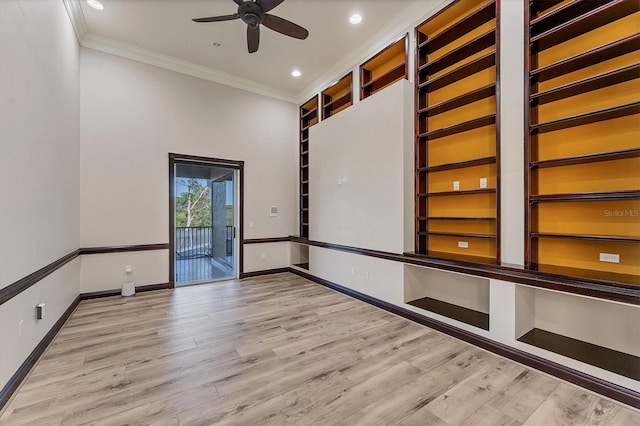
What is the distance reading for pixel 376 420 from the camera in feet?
5.99

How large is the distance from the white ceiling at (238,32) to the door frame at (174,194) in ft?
5.51

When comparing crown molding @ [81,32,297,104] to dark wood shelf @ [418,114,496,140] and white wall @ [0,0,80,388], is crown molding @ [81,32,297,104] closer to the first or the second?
white wall @ [0,0,80,388]

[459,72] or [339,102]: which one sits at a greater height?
[339,102]

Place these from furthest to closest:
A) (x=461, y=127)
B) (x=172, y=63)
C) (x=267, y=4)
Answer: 1. (x=172, y=63)
2. (x=461, y=127)
3. (x=267, y=4)

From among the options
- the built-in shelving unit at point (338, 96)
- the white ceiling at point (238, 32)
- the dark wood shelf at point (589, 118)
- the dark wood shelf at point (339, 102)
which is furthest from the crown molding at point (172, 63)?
the dark wood shelf at point (589, 118)

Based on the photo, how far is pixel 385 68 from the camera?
14.8ft

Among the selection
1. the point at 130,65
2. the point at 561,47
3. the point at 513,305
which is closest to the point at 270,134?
the point at 130,65

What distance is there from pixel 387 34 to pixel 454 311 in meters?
3.86

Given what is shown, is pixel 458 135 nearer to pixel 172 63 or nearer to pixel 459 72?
pixel 459 72

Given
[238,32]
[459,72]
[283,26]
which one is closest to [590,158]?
[459,72]

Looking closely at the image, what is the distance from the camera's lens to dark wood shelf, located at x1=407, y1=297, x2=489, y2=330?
9.83 ft

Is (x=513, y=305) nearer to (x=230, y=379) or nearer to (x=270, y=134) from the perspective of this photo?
(x=230, y=379)

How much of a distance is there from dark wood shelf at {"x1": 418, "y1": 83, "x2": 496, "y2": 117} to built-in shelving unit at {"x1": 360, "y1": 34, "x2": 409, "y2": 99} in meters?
0.61

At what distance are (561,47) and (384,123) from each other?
6.17 feet
